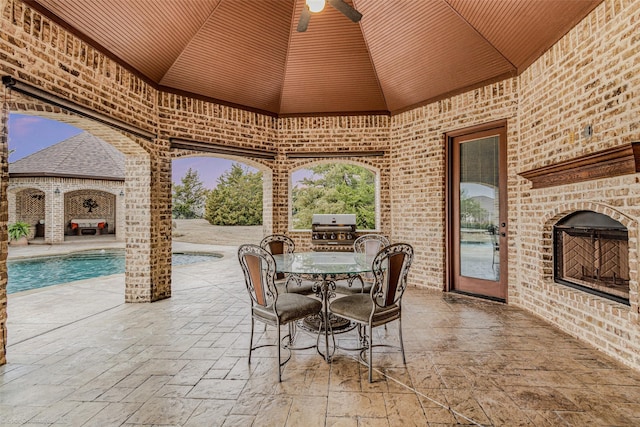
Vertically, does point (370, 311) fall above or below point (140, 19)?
below

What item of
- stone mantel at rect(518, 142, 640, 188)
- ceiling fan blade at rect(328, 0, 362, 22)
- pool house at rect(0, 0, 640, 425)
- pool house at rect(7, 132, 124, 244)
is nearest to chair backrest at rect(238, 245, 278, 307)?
pool house at rect(0, 0, 640, 425)

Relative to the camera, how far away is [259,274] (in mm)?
2756

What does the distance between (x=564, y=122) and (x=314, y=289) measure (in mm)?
3190

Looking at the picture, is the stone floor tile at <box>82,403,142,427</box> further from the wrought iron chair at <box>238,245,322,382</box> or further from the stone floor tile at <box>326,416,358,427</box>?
the stone floor tile at <box>326,416,358,427</box>

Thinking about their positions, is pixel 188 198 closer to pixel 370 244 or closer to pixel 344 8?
pixel 370 244

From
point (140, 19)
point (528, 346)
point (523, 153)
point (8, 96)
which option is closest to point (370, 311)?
point (528, 346)

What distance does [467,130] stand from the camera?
505cm

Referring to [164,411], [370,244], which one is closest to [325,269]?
[164,411]

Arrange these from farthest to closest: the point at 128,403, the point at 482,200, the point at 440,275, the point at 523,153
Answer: the point at 440,275, the point at 482,200, the point at 523,153, the point at 128,403

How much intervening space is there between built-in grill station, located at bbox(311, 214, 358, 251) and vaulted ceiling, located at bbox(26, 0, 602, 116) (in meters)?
2.07

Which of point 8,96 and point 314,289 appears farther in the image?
point 314,289

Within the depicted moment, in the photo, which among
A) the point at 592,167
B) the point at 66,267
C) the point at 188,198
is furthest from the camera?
the point at 188,198

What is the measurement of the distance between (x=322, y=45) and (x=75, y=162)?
12.8m

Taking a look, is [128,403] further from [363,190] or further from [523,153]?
[363,190]
